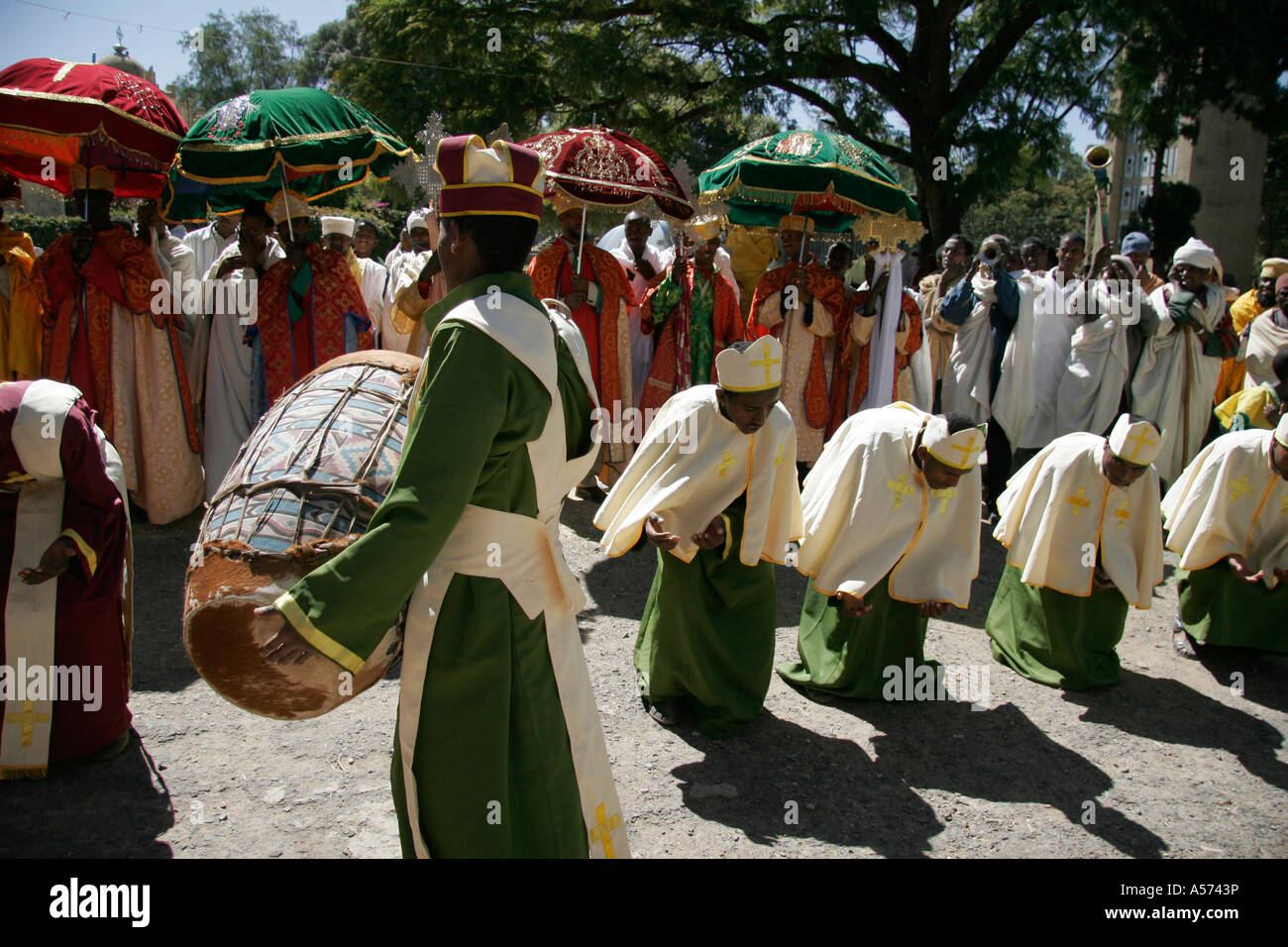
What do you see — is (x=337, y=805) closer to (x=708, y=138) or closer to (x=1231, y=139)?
(x=1231, y=139)

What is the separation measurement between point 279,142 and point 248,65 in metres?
54.3

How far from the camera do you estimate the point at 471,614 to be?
2344 millimetres

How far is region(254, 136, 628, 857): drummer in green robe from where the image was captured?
6.98ft

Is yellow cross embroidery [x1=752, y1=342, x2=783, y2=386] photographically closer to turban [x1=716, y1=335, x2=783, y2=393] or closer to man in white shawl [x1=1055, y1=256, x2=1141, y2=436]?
turban [x1=716, y1=335, x2=783, y2=393]

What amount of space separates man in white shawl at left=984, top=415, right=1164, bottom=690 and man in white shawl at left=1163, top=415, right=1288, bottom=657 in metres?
0.53

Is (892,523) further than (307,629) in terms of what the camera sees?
Yes

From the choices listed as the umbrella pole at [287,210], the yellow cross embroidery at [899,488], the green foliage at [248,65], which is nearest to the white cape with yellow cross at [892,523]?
the yellow cross embroidery at [899,488]

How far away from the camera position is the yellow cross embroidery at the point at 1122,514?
206 inches

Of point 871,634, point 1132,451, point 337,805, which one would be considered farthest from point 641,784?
point 1132,451

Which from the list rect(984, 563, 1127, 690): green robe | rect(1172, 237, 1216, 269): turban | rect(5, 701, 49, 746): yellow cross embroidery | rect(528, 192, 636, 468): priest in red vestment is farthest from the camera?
rect(1172, 237, 1216, 269): turban

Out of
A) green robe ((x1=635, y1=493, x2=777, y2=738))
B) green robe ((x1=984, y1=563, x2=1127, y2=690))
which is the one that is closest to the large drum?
green robe ((x1=635, y1=493, x2=777, y2=738))

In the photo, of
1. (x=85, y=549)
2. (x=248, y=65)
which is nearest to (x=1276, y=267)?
(x=85, y=549)

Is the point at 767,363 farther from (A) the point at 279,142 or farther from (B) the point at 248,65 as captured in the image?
(B) the point at 248,65

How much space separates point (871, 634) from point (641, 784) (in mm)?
1523
